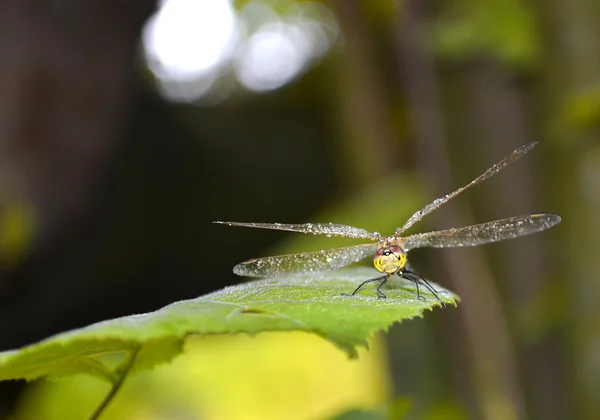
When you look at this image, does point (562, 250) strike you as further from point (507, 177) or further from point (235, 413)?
point (235, 413)

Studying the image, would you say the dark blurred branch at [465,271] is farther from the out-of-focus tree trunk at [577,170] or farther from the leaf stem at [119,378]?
the leaf stem at [119,378]

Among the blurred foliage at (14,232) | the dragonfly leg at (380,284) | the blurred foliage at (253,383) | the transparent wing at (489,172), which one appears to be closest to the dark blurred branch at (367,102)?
the blurred foliage at (253,383)


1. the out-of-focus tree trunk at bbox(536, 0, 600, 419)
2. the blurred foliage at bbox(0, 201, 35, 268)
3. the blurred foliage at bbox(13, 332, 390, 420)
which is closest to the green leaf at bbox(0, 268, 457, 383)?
the out-of-focus tree trunk at bbox(536, 0, 600, 419)

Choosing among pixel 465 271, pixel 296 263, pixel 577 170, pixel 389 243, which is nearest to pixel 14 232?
pixel 296 263

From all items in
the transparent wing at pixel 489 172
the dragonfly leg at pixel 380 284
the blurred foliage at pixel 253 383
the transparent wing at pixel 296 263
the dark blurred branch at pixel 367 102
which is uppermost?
the dark blurred branch at pixel 367 102

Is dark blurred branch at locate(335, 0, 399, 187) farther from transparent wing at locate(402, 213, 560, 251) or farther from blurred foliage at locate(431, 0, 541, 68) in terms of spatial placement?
transparent wing at locate(402, 213, 560, 251)


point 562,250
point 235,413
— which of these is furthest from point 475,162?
point 235,413
